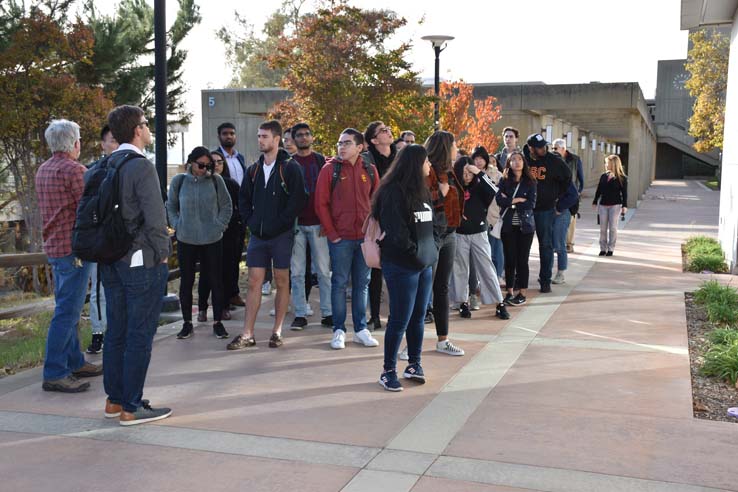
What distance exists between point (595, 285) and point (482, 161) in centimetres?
299

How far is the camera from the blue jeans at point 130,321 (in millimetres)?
4879

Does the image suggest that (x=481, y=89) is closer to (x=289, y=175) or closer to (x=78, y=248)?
(x=289, y=175)

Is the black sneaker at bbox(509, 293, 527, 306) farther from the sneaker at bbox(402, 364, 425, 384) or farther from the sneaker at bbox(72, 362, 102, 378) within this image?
the sneaker at bbox(72, 362, 102, 378)

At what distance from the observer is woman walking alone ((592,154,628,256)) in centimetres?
1363

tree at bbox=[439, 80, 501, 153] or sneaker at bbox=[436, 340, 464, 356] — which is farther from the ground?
tree at bbox=[439, 80, 501, 153]

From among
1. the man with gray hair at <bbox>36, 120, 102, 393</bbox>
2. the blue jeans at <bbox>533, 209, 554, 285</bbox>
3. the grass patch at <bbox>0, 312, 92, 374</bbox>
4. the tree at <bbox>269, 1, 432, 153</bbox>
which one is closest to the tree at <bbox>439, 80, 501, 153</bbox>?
the tree at <bbox>269, 1, 432, 153</bbox>

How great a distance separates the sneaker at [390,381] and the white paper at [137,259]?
2009mm

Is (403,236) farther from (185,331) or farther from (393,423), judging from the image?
(185,331)

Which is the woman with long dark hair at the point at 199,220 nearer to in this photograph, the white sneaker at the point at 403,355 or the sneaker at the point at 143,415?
the white sneaker at the point at 403,355

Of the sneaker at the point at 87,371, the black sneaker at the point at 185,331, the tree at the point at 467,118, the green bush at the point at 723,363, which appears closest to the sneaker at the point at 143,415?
the sneaker at the point at 87,371

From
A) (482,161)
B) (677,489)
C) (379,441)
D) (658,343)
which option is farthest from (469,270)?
(677,489)

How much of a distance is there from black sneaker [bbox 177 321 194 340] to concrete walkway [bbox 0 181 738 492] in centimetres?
11

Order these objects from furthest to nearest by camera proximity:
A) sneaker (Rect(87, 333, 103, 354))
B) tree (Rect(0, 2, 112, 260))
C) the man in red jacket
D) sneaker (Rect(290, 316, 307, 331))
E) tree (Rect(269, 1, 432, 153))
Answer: tree (Rect(269, 1, 432, 153)) < tree (Rect(0, 2, 112, 260)) < sneaker (Rect(290, 316, 307, 331)) < the man in red jacket < sneaker (Rect(87, 333, 103, 354))

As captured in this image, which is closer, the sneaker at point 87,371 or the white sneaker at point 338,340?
the sneaker at point 87,371
